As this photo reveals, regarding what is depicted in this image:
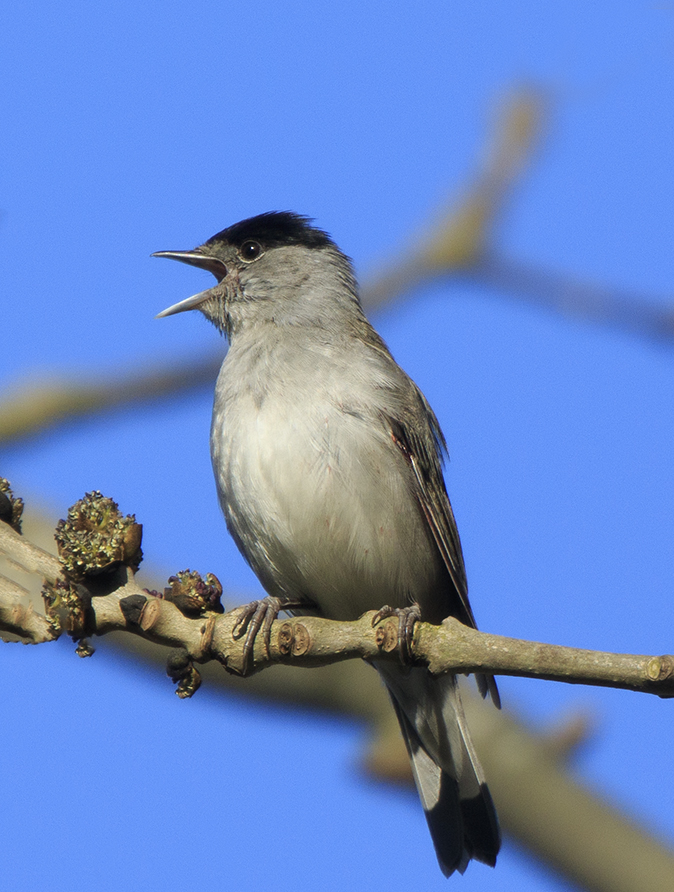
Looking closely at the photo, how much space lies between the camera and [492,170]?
7.07m

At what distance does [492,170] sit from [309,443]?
3.05 meters

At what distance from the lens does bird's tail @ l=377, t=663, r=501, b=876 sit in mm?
5414

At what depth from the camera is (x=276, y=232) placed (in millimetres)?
6816

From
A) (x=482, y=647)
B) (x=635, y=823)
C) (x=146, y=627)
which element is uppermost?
(x=635, y=823)

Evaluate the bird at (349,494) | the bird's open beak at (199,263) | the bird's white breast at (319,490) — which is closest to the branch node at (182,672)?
the bird at (349,494)

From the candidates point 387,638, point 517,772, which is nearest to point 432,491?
point 517,772

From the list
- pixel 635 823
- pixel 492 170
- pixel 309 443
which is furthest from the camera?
pixel 492 170

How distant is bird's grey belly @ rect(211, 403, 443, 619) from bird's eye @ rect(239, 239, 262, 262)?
1592 mm

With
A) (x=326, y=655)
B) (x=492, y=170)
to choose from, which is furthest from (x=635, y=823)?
(x=492, y=170)

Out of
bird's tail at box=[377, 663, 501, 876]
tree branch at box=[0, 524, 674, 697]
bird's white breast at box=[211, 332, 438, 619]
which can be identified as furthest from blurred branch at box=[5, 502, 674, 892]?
tree branch at box=[0, 524, 674, 697]

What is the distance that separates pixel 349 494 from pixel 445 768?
71.3 inches

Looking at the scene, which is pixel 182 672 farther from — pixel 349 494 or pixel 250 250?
pixel 250 250

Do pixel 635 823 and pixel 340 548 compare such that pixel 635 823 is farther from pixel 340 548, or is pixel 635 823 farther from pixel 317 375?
pixel 317 375

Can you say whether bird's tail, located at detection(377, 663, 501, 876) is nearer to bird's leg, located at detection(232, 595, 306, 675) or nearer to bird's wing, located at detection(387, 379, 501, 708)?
bird's wing, located at detection(387, 379, 501, 708)
